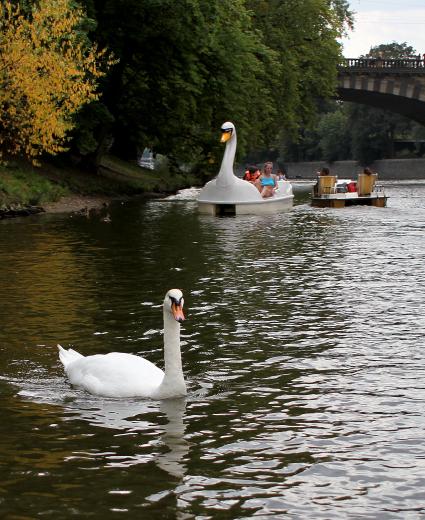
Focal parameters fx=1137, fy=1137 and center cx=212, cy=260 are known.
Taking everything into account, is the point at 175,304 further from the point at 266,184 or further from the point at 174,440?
the point at 266,184

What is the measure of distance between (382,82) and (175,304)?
238 ft

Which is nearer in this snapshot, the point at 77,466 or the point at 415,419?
the point at 77,466

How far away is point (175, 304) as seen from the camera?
9219 millimetres

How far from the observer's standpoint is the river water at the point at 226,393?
6973 millimetres

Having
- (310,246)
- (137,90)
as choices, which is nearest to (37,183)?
(137,90)

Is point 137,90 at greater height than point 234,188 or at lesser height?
greater

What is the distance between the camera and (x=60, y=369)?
10438 millimetres

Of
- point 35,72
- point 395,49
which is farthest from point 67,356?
point 395,49

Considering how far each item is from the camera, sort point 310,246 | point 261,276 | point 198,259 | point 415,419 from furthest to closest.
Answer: point 310,246, point 198,259, point 261,276, point 415,419

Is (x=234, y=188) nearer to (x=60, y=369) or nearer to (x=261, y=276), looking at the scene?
(x=261, y=276)

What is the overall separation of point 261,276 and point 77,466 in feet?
32.7

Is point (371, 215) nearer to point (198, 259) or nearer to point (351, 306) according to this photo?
point (198, 259)

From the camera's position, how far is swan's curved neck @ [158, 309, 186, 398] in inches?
358

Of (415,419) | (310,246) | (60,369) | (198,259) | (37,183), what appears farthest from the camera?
(37,183)
